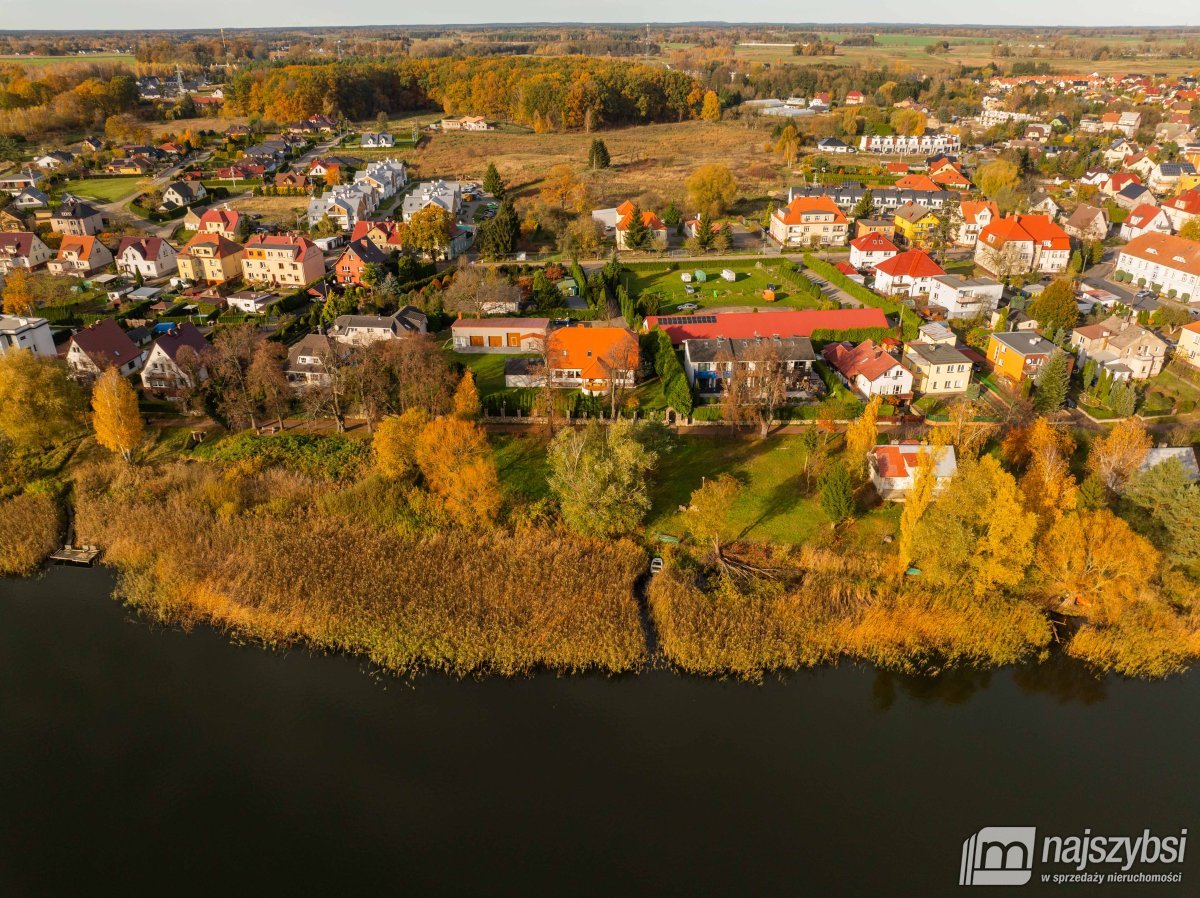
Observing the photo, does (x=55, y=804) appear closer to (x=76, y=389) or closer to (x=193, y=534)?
(x=193, y=534)

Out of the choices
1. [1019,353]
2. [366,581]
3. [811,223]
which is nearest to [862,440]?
[1019,353]

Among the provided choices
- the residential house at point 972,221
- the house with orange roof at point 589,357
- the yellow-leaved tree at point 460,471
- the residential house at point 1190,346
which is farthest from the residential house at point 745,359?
the residential house at point 972,221

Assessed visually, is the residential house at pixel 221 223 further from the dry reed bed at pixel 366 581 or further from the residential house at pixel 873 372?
the residential house at pixel 873 372

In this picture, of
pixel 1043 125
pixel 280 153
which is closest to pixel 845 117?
pixel 1043 125

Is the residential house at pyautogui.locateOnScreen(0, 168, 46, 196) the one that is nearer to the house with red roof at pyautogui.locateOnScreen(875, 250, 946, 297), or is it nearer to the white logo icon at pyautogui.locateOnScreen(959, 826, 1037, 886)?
the house with red roof at pyautogui.locateOnScreen(875, 250, 946, 297)

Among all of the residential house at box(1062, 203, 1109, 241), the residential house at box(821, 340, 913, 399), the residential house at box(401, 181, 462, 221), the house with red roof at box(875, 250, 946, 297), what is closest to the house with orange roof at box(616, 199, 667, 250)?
the residential house at box(401, 181, 462, 221)

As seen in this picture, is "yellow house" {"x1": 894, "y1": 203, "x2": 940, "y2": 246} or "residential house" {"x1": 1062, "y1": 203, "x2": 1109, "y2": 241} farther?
"yellow house" {"x1": 894, "y1": 203, "x2": 940, "y2": 246}
